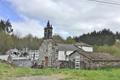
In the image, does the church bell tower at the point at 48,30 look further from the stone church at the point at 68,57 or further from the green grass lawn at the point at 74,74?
the green grass lawn at the point at 74,74

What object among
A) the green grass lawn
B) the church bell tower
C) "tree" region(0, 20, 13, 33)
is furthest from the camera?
"tree" region(0, 20, 13, 33)

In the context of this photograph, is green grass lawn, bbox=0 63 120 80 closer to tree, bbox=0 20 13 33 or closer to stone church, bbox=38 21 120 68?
stone church, bbox=38 21 120 68

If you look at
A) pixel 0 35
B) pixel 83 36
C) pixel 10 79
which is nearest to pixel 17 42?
pixel 0 35

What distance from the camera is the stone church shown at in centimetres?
5147

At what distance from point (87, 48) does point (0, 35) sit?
43.9 metres

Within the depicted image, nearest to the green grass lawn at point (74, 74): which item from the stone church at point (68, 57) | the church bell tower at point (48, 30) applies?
the stone church at point (68, 57)

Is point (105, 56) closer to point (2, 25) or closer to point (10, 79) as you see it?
point (10, 79)

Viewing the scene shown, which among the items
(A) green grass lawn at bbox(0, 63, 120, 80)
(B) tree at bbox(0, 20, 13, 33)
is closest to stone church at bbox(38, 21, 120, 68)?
(A) green grass lawn at bbox(0, 63, 120, 80)

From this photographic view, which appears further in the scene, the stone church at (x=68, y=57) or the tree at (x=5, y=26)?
the tree at (x=5, y=26)

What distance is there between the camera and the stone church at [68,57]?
51.5 metres

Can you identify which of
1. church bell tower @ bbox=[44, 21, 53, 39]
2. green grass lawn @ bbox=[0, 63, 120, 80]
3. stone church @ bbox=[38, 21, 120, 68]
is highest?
church bell tower @ bbox=[44, 21, 53, 39]

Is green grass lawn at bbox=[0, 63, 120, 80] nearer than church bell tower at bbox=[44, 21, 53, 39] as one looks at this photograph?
Yes

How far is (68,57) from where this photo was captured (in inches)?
2207

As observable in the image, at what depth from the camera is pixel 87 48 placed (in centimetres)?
Answer: 6706
